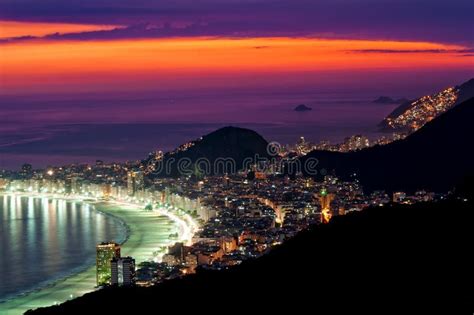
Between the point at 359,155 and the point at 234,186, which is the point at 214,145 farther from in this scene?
the point at 359,155

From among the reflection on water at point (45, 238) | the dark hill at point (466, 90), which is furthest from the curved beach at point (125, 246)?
the dark hill at point (466, 90)

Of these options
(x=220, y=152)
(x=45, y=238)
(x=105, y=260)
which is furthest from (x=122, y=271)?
(x=220, y=152)

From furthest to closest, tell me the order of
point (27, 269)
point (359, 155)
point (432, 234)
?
point (359, 155) < point (27, 269) < point (432, 234)

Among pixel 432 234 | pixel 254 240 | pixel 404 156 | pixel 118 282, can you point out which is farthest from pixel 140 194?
pixel 432 234

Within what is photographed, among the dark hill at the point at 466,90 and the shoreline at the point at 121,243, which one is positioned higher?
the dark hill at the point at 466,90

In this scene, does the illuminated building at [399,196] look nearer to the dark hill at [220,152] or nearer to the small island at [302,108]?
the dark hill at [220,152]

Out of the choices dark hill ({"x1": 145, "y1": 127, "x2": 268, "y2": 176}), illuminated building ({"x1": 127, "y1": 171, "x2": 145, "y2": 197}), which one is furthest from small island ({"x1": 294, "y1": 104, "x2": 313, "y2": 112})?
illuminated building ({"x1": 127, "y1": 171, "x2": 145, "y2": 197})

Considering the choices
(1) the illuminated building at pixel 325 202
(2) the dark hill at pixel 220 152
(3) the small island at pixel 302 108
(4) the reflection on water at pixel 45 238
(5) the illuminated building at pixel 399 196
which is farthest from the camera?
(3) the small island at pixel 302 108
